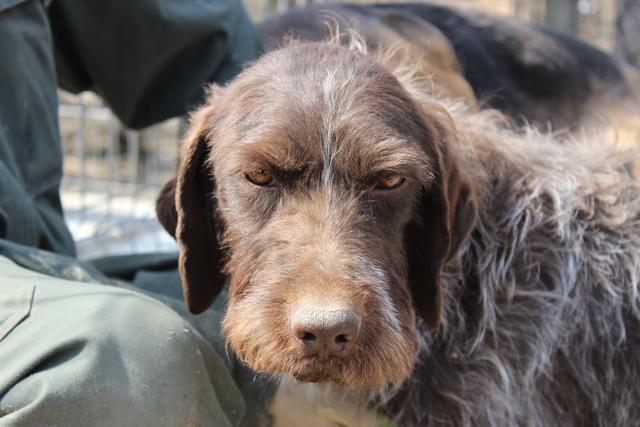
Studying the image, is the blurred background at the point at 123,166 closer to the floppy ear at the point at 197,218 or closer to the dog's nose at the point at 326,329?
the floppy ear at the point at 197,218

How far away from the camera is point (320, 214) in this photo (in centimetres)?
274

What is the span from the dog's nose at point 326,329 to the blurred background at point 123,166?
105 inches

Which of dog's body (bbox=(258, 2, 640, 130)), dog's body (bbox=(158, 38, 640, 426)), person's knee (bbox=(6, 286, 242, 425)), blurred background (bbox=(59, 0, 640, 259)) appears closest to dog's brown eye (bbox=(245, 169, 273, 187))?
dog's body (bbox=(158, 38, 640, 426))

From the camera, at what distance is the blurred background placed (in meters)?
6.12

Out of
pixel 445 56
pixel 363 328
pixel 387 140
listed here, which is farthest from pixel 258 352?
pixel 445 56

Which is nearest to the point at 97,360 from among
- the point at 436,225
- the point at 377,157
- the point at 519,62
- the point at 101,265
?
the point at 377,157

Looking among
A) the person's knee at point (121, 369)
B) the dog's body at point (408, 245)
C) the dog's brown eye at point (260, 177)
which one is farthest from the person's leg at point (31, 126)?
the dog's brown eye at point (260, 177)

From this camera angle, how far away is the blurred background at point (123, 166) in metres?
6.12

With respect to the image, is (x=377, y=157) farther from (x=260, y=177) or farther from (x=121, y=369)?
(x=121, y=369)

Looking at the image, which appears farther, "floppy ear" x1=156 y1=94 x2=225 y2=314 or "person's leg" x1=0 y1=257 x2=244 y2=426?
"floppy ear" x1=156 y1=94 x2=225 y2=314

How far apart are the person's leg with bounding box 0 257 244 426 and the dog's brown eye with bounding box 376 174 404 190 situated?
0.73 meters

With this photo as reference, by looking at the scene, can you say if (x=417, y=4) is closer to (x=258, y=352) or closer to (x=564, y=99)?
(x=564, y=99)

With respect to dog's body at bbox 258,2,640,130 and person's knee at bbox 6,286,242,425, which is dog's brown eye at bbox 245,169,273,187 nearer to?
person's knee at bbox 6,286,242,425

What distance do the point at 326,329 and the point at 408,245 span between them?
72 cm
